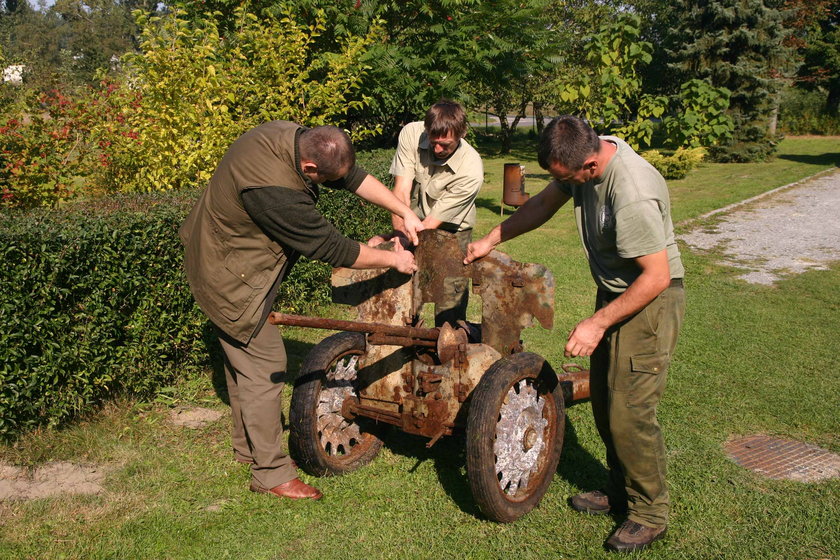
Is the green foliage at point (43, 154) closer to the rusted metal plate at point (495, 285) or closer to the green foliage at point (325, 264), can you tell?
the green foliage at point (325, 264)

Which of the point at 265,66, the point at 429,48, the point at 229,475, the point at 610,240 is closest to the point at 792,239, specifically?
the point at 429,48

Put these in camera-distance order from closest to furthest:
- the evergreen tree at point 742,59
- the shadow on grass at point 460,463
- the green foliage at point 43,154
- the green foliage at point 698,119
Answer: the shadow on grass at point 460,463, the green foliage at point 43,154, the green foliage at point 698,119, the evergreen tree at point 742,59

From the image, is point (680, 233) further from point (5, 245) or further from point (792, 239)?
point (5, 245)

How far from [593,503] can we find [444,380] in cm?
114

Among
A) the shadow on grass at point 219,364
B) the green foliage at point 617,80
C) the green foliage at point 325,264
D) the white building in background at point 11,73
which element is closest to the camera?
the shadow on grass at point 219,364

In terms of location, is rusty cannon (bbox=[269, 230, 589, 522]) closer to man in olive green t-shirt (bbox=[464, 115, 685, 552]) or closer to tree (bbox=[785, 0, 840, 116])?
man in olive green t-shirt (bbox=[464, 115, 685, 552])

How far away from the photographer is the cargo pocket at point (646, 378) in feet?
11.5

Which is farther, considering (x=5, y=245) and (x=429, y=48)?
(x=429, y=48)

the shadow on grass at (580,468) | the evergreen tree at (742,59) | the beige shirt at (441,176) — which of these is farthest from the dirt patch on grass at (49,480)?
the evergreen tree at (742,59)

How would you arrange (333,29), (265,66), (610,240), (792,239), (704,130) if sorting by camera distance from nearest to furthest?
(610,240)
(265,66)
(333,29)
(792,239)
(704,130)

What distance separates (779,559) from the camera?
3557mm

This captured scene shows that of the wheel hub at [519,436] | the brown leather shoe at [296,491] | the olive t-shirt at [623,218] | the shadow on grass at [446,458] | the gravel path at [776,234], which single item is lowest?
the gravel path at [776,234]

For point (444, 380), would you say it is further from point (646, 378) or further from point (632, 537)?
point (632, 537)

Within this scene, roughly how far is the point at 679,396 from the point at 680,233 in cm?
781
